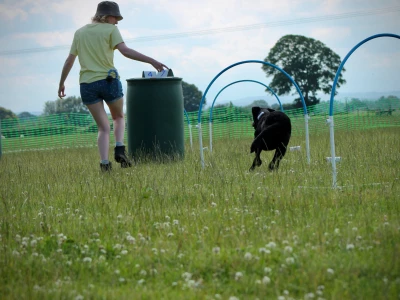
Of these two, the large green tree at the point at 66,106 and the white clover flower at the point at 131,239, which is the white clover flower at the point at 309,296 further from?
the large green tree at the point at 66,106

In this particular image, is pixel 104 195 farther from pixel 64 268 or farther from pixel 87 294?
pixel 87 294

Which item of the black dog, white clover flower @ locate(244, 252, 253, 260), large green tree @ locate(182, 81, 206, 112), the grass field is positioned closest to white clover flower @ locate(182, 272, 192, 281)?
the grass field

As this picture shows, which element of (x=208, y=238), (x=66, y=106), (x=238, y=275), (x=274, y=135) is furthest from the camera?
(x=66, y=106)

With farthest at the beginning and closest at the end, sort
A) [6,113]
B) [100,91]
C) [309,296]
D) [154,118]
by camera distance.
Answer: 1. [6,113]
2. [154,118]
3. [100,91]
4. [309,296]

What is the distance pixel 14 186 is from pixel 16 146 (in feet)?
53.0

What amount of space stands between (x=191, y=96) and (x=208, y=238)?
62.3 metres

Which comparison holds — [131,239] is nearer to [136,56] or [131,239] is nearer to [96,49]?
[136,56]

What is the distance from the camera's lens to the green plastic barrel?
393 inches

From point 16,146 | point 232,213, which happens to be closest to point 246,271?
point 232,213

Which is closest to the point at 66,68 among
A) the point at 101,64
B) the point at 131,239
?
the point at 101,64

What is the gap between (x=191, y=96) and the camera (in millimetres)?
66312

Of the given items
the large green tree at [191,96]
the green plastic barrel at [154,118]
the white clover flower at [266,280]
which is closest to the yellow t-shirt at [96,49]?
the green plastic barrel at [154,118]

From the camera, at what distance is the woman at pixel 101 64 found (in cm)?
827

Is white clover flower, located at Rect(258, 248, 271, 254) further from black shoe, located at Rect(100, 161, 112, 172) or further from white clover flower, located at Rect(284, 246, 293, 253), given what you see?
black shoe, located at Rect(100, 161, 112, 172)
